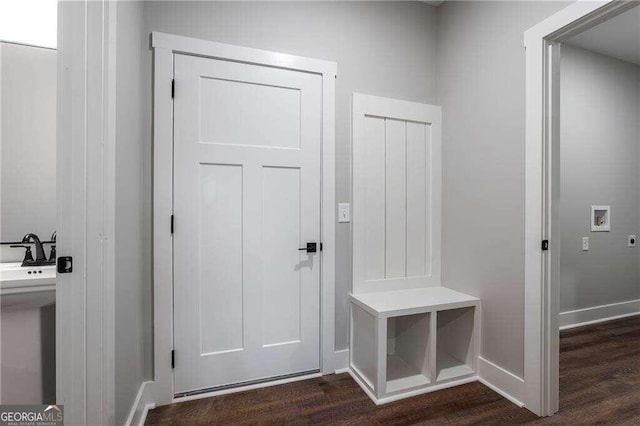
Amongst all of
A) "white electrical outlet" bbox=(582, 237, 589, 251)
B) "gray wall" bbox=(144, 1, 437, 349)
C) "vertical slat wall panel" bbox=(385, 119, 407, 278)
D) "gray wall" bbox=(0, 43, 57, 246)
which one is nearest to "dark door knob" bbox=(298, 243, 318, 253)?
"gray wall" bbox=(144, 1, 437, 349)

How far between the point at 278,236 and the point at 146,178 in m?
0.85

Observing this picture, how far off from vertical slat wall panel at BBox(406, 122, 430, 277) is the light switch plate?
518 millimetres

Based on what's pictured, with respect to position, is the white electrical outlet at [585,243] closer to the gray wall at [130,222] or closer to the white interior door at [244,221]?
the white interior door at [244,221]

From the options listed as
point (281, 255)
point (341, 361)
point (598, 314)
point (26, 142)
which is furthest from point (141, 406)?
point (598, 314)

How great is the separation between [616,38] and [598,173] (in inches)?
49.5

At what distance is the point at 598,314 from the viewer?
3.04m

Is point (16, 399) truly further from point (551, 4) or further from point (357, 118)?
point (551, 4)

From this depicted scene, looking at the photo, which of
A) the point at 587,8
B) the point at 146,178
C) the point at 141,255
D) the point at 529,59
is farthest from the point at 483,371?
the point at 146,178

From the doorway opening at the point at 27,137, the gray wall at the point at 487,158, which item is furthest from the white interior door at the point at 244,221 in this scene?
the gray wall at the point at 487,158

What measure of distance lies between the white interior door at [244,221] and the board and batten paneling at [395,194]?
0.34 m

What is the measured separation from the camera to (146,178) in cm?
168

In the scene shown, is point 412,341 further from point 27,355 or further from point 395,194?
point 27,355

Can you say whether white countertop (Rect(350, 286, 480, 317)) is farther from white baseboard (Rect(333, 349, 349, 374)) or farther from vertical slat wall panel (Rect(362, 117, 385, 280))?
white baseboard (Rect(333, 349, 349, 374))

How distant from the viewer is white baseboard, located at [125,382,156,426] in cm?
144
